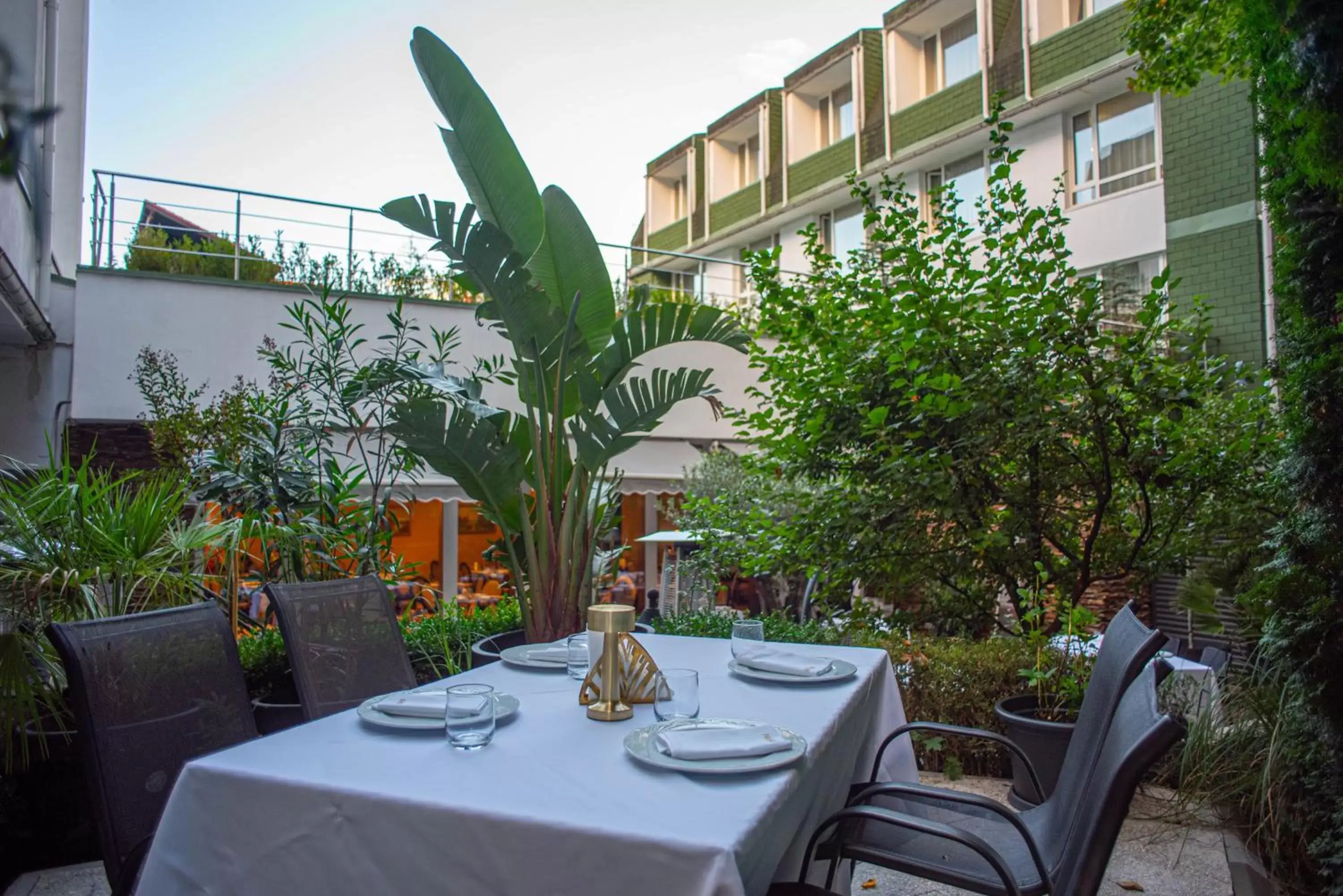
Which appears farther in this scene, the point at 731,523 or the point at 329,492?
the point at 731,523

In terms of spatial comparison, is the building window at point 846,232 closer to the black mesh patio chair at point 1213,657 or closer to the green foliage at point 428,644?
the black mesh patio chair at point 1213,657

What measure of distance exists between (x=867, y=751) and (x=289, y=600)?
6.15ft

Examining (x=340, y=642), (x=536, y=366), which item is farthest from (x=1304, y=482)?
(x=536, y=366)

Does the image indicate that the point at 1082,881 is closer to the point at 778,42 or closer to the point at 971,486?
the point at 971,486

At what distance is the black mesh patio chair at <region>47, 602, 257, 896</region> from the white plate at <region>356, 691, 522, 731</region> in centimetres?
43

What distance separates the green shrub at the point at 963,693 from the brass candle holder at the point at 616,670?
95.3 inches

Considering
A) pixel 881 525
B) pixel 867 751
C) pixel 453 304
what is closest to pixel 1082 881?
pixel 867 751

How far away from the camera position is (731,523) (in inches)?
227

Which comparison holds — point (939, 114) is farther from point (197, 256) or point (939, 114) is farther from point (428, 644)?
point (428, 644)

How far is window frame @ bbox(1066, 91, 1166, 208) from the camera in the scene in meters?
11.1

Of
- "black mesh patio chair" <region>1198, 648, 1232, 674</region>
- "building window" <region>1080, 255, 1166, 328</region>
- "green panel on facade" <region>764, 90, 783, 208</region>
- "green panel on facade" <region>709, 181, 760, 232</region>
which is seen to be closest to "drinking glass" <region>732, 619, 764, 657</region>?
"black mesh patio chair" <region>1198, 648, 1232, 674</region>

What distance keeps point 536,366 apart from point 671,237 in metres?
16.7

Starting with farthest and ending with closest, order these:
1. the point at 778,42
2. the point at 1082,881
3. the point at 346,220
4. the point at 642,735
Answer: the point at 778,42 < the point at 346,220 < the point at 642,735 < the point at 1082,881

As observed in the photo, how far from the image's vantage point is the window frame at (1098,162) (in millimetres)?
11070
